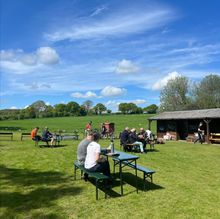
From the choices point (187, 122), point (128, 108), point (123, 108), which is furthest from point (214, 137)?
point (123, 108)

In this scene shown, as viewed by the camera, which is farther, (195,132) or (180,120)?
(180,120)

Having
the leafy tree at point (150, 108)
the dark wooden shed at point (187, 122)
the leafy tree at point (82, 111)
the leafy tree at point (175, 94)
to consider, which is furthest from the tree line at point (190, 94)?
the leafy tree at point (82, 111)

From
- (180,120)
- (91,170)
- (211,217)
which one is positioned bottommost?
(211,217)

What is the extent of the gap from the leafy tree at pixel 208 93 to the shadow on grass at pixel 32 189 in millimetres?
54062

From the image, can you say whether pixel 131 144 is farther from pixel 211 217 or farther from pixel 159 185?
pixel 211 217

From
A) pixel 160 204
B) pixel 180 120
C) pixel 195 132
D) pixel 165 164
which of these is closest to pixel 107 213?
pixel 160 204

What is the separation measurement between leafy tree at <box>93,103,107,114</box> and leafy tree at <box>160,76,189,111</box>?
5882 cm

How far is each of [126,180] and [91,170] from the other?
1.75 m

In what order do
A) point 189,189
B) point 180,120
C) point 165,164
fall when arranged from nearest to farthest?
1. point 189,189
2. point 165,164
3. point 180,120

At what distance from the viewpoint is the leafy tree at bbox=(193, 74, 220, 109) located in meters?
59.6

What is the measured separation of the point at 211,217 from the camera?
5.92 metres

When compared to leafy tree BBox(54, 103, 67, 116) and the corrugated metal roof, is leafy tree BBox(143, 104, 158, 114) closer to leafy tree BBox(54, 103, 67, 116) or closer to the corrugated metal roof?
leafy tree BBox(54, 103, 67, 116)

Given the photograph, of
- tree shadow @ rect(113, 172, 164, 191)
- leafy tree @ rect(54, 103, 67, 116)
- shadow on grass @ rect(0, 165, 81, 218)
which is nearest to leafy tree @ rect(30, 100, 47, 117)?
leafy tree @ rect(54, 103, 67, 116)

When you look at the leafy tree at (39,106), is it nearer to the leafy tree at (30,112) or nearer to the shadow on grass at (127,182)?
the leafy tree at (30,112)
